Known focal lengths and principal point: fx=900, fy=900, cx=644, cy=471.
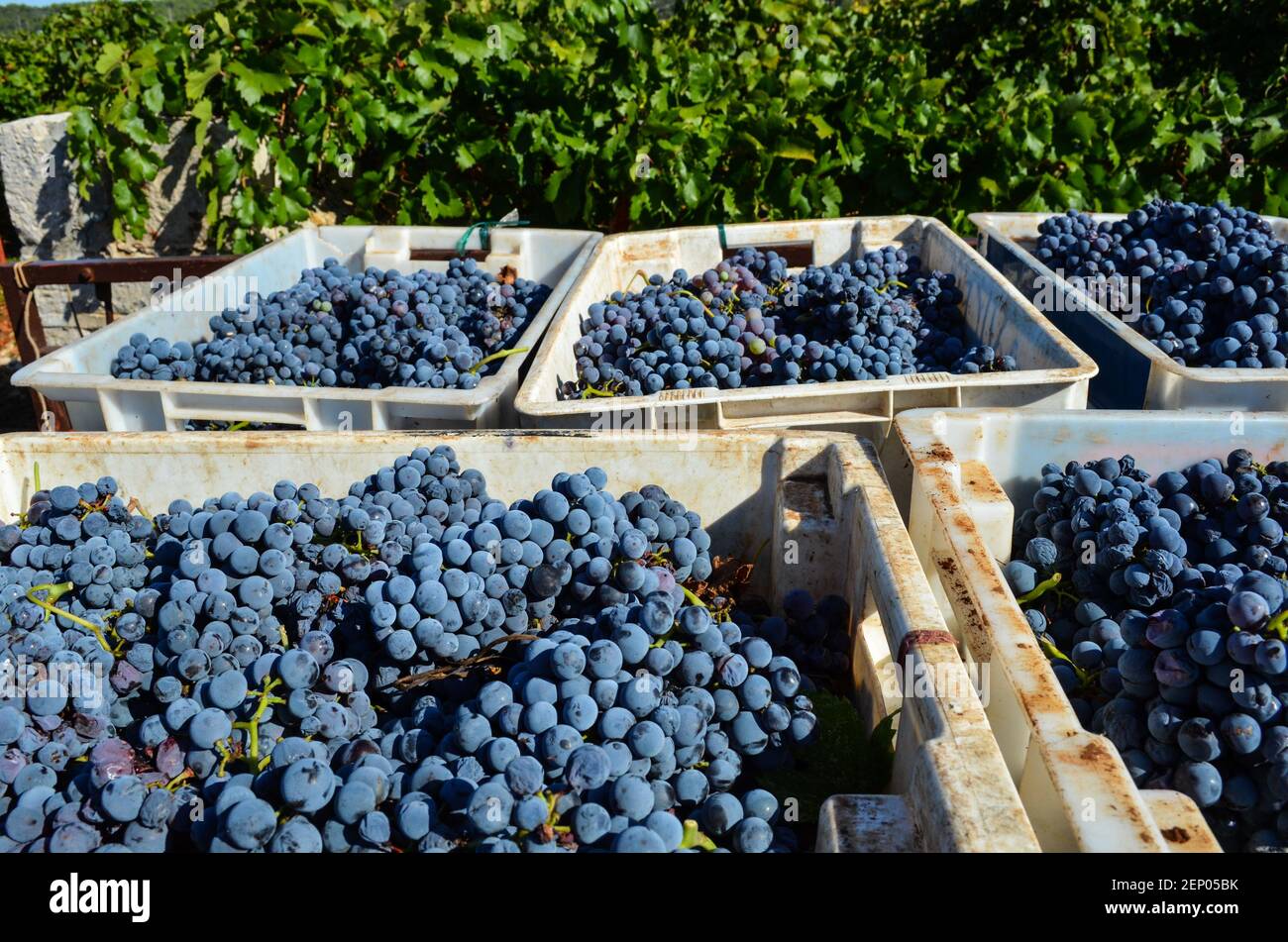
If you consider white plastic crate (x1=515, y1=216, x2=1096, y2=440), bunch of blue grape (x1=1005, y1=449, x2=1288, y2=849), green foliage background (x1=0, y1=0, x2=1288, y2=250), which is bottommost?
bunch of blue grape (x1=1005, y1=449, x2=1288, y2=849)

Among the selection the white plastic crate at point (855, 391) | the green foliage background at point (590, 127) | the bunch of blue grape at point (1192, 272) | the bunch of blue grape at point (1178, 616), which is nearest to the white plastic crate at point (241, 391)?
the white plastic crate at point (855, 391)

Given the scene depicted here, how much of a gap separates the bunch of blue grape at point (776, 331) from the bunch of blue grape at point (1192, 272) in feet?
1.40

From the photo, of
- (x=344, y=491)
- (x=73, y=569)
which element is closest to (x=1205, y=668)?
(x=344, y=491)

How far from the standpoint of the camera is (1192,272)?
2.53 metres

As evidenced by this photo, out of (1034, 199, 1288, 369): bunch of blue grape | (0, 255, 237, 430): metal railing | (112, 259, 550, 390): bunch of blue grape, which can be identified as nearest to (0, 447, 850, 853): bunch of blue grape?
(112, 259, 550, 390): bunch of blue grape

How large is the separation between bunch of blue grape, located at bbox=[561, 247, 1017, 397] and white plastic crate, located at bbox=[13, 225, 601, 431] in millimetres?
229

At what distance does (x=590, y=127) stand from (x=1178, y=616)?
10.3ft

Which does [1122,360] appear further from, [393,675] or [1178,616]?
[393,675]

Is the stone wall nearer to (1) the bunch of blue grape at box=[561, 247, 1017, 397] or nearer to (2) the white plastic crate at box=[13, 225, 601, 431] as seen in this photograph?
(2) the white plastic crate at box=[13, 225, 601, 431]

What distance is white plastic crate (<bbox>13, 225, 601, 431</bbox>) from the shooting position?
6.64 feet

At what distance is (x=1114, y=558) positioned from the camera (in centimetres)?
155

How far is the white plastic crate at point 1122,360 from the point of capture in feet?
6.41
